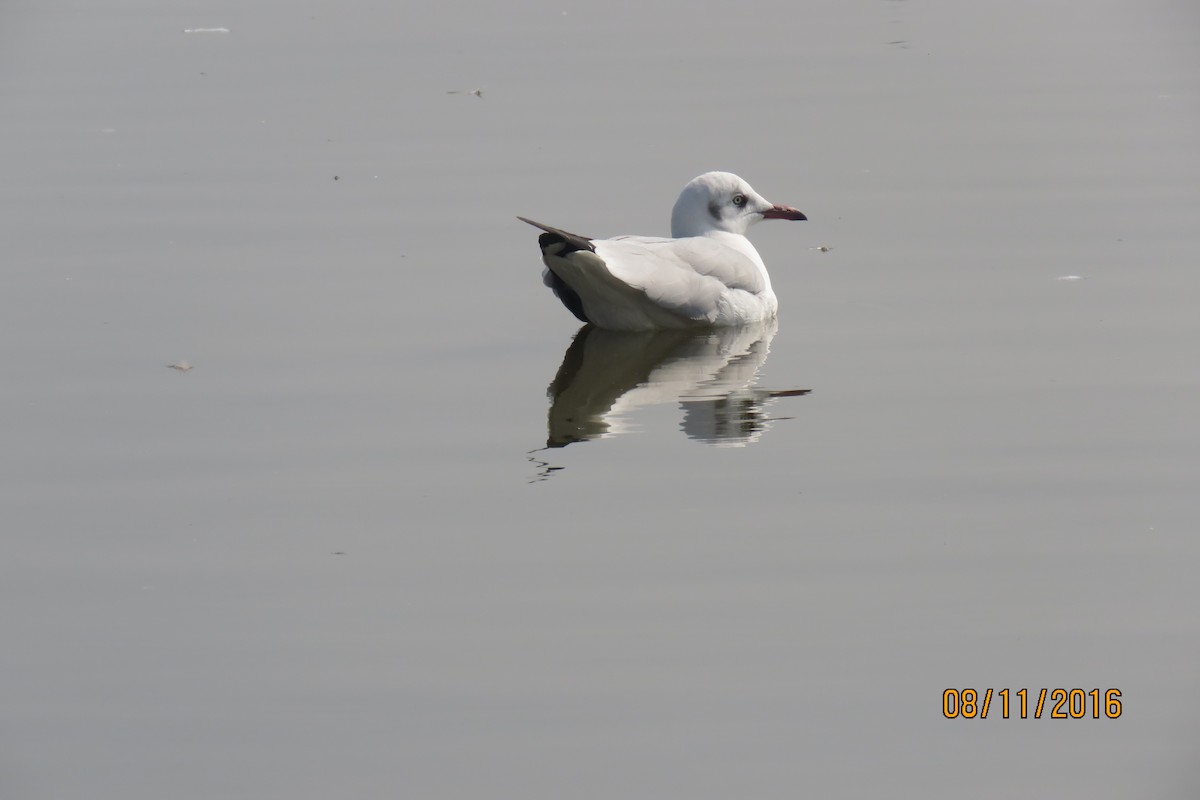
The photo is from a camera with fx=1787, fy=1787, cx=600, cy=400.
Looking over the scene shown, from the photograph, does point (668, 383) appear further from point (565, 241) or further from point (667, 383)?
point (565, 241)

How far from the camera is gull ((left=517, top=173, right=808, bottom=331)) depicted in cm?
798

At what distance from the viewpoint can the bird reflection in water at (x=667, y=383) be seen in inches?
262

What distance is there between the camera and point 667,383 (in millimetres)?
7363

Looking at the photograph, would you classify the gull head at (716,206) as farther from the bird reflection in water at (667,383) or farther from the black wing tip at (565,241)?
the black wing tip at (565,241)

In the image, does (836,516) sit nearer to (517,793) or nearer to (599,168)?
(517,793)

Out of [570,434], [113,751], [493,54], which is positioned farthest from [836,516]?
[493,54]

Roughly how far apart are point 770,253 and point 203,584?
4.93m

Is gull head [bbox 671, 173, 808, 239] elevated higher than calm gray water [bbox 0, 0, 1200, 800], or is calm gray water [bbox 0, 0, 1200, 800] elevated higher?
gull head [bbox 671, 173, 808, 239]
